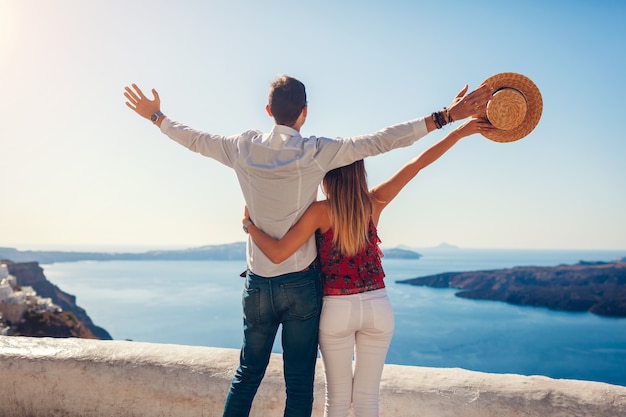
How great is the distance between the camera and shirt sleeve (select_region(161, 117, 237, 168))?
Answer: 1704 mm

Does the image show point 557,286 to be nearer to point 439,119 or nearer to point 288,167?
point 439,119

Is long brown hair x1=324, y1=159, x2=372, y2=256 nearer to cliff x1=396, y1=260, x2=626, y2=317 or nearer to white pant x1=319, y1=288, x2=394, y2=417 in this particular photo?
white pant x1=319, y1=288, x2=394, y2=417

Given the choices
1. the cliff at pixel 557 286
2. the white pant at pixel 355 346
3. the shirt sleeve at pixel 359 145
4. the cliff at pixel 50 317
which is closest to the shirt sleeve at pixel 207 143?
the shirt sleeve at pixel 359 145

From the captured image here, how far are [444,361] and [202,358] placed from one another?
6504 cm

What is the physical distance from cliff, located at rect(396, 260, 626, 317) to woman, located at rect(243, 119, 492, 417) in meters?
89.3

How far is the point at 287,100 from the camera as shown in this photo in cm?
161


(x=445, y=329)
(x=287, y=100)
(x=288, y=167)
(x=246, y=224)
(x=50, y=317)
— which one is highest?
(x=287, y=100)

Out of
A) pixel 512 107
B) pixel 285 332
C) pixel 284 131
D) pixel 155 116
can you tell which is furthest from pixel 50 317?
pixel 512 107

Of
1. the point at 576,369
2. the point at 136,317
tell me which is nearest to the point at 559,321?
the point at 576,369

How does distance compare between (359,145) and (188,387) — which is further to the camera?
(188,387)

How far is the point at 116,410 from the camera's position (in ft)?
7.95

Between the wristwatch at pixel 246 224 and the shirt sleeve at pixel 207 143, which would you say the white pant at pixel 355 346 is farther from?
the shirt sleeve at pixel 207 143

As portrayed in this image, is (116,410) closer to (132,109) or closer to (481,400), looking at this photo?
(132,109)

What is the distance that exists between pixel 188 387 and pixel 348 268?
1.21m
